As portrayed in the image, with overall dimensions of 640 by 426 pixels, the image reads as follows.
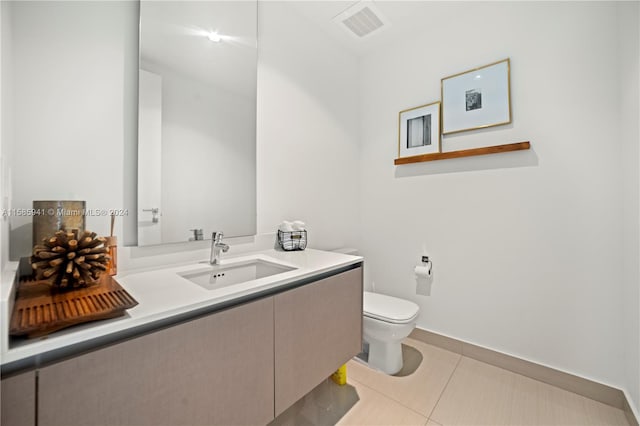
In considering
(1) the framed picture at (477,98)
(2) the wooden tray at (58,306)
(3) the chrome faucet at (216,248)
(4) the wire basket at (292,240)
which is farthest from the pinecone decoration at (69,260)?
(1) the framed picture at (477,98)

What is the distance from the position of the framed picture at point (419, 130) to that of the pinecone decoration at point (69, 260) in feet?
6.58

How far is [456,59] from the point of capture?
1957mm

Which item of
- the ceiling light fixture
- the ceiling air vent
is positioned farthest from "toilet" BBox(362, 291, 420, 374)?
the ceiling air vent

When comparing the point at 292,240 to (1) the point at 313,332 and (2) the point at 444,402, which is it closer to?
(1) the point at 313,332

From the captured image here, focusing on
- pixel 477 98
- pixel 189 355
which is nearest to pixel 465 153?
pixel 477 98

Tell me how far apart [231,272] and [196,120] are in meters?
0.79

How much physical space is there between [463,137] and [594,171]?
2.37 feet

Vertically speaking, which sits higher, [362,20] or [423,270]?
[362,20]

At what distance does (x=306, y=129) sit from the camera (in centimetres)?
198

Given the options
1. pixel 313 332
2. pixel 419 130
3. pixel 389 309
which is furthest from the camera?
pixel 419 130

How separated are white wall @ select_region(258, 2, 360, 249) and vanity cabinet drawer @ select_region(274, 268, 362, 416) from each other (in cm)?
64

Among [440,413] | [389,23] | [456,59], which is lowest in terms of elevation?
[440,413]

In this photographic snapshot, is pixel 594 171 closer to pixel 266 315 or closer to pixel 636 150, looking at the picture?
pixel 636 150

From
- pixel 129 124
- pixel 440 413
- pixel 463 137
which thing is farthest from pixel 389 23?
pixel 440 413
